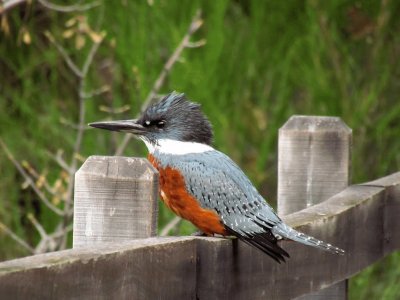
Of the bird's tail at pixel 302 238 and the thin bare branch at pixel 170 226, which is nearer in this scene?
the bird's tail at pixel 302 238

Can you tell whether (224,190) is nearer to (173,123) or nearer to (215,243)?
(173,123)

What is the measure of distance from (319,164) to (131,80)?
1944 millimetres

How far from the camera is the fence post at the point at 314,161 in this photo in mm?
3646

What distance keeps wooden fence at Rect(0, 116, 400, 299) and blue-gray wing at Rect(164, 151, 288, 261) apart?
12 cm

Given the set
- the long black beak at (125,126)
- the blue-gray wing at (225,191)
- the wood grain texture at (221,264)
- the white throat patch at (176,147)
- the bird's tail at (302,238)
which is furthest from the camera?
the white throat patch at (176,147)

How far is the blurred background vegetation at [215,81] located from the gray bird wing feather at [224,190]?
1877mm

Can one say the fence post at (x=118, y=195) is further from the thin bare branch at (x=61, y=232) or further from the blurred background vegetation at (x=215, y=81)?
the blurred background vegetation at (x=215, y=81)

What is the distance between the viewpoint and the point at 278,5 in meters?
5.93

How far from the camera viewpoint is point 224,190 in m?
3.28

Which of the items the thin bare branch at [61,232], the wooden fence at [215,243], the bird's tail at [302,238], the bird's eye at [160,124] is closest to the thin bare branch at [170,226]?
the thin bare branch at [61,232]

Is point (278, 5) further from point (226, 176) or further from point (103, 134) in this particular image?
point (226, 176)

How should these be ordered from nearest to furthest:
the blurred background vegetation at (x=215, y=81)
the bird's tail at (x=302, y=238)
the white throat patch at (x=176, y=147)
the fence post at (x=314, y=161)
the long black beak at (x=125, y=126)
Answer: the bird's tail at (x=302, y=238) < the long black beak at (x=125, y=126) < the white throat patch at (x=176, y=147) < the fence post at (x=314, y=161) < the blurred background vegetation at (x=215, y=81)

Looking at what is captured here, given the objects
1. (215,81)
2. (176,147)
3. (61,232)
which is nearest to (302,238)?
(176,147)

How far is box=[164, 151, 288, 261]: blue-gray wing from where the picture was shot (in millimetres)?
3188
